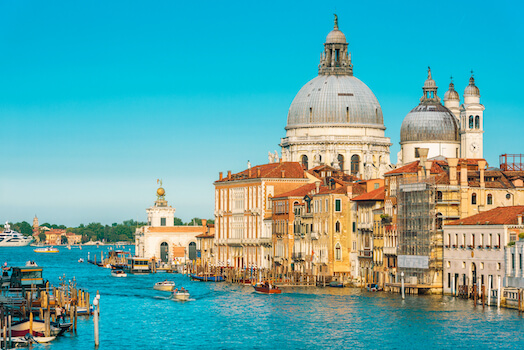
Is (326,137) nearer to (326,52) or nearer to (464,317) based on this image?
(326,52)

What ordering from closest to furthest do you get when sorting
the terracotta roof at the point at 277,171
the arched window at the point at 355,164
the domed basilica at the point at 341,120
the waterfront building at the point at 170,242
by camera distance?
the terracotta roof at the point at 277,171 < the domed basilica at the point at 341,120 < the arched window at the point at 355,164 < the waterfront building at the point at 170,242

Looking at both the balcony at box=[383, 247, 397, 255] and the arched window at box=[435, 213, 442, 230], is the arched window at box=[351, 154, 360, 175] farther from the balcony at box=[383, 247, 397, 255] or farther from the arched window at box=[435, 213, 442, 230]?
the arched window at box=[435, 213, 442, 230]

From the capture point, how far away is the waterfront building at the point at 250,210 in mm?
110562

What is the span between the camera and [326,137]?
12875cm

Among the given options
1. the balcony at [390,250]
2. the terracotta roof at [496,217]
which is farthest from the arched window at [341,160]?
the terracotta roof at [496,217]

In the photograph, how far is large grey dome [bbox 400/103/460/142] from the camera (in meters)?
121

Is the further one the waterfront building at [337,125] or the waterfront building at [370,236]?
the waterfront building at [337,125]

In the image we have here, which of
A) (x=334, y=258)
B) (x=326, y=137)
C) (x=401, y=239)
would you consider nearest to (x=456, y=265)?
(x=401, y=239)

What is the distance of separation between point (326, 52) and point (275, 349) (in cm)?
7598

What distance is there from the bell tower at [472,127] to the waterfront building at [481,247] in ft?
126

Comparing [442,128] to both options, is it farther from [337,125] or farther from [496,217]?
[496,217]

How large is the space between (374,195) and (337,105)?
127 ft

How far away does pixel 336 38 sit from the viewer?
433 feet

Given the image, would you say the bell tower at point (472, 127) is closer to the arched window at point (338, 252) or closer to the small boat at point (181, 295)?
the arched window at point (338, 252)
